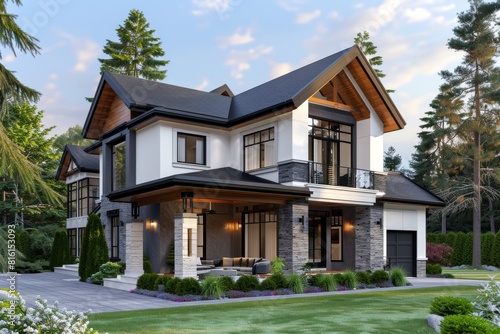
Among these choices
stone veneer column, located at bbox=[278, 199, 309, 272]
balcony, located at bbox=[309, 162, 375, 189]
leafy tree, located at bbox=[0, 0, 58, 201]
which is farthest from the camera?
A: balcony, located at bbox=[309, 162, 375, 189]

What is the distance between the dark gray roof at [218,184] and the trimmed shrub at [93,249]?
1977mm

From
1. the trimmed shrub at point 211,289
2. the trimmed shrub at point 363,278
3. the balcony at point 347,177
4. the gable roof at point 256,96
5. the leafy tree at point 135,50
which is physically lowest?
the trimmed shrub at point 363,278

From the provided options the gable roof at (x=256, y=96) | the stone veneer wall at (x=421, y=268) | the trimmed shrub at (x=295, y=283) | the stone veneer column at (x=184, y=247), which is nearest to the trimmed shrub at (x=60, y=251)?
the gable roof at (x=256, y=96)

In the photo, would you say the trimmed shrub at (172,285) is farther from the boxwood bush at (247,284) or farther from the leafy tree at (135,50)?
the leafy tree at (135,50)

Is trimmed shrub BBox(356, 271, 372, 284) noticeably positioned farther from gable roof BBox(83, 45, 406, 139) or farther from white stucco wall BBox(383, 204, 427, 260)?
gable roof BBox(83, 45, 406, 139)

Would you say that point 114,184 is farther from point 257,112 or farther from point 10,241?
point 10,241

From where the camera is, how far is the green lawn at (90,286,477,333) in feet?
29.2

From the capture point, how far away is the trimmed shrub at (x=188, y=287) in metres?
14.0

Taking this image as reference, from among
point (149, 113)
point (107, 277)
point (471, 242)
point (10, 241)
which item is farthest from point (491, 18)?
point (10, 241)

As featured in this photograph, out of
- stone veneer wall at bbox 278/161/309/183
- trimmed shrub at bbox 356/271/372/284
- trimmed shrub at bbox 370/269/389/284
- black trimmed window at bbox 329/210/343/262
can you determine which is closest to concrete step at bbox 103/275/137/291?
stone veneer wall at bbox 278/161/309/183

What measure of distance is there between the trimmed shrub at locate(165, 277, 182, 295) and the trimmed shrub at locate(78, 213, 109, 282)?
603 cm

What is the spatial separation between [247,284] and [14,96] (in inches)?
334

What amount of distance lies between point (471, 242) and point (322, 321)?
26.9 m

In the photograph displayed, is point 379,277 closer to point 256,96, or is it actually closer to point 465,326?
point 256,96
